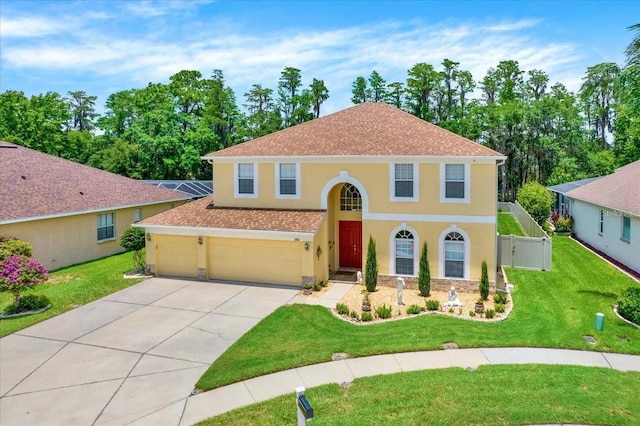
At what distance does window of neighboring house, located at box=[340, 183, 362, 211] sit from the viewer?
18.8 m

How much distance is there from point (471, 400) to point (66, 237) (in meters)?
20.5

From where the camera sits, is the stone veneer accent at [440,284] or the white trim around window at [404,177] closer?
the stone veneer accent at [440,284]

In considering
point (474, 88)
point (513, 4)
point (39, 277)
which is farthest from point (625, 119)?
point (39, 277)

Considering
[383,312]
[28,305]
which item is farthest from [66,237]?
[383,312]

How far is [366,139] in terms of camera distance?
18.3 m

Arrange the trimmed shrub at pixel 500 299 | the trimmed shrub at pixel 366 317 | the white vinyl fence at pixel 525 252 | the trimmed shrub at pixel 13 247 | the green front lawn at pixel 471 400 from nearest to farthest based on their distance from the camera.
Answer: the green front lawn at pixel 471 400, the trimmed shrub at pixel 366 317, the trimmed shrub at pixel 500 299, the trimmed shrub at pixel 13 247, the white vinyl fence at pixel 525 252

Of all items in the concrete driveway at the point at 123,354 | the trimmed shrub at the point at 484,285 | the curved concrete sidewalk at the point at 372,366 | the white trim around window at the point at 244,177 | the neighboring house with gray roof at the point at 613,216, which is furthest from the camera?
the white trim around window at the point at 244,177

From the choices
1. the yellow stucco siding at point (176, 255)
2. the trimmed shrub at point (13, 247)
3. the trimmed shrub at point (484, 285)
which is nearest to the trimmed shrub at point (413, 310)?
the trimmed shrub at point (484, 285)

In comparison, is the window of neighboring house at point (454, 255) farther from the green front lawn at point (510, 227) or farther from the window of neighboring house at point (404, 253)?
the green front lawn at point (510, 227)

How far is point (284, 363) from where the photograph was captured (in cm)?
951

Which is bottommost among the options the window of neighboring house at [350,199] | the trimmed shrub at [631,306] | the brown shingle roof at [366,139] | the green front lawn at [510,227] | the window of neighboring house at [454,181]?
the trimmed shrub at [631,306]

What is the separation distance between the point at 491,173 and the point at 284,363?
433 inches

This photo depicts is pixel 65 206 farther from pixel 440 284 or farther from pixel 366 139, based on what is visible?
pixel 440 284

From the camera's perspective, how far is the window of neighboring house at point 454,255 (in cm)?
1636
